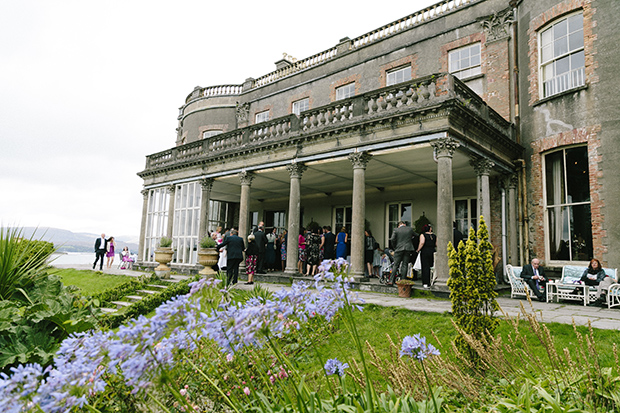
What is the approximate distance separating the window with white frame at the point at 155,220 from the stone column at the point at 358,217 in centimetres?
1081

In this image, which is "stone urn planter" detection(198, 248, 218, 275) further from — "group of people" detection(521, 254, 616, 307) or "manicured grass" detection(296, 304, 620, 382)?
"group of people" detection(521, 254, 616, 307)

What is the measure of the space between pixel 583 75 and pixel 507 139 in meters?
2.65

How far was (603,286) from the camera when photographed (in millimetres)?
8688

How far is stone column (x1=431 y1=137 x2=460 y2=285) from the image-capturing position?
9.22 metres

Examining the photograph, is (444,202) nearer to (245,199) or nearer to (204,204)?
(245,199)

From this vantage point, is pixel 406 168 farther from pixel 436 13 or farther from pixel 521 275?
pixel 436 13

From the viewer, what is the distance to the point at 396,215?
16.0 metres

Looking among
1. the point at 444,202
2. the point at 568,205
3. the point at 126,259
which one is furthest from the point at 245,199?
the point at 126,259

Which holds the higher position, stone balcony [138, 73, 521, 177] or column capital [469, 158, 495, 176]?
stone balcony [138, 73, 521, 177]

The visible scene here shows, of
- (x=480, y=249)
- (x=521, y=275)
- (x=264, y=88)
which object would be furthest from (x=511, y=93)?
(x=264, y=88)

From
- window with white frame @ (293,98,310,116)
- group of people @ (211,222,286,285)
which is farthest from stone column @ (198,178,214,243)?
window with white frame @ (293,98,310,116)

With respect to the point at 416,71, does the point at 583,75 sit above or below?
below

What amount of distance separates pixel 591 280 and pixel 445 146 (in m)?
4.74

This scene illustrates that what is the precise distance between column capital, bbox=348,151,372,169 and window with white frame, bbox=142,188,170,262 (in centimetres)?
1082
